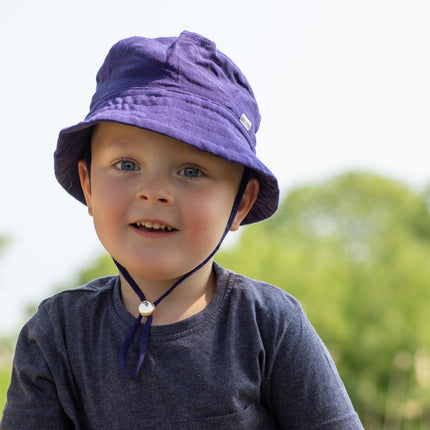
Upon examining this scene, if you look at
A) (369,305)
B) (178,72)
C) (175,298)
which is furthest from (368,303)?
(178,72)

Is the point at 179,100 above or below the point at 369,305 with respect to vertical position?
above

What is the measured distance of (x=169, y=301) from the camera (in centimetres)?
203

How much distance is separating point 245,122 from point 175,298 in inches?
23.4

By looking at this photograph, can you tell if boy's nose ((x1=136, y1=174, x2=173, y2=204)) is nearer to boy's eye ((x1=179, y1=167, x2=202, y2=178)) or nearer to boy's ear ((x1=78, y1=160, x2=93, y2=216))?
boy's eye ((x1=179, y1=167, x2=202, y2=178))

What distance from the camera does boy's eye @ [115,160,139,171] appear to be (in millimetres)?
1876

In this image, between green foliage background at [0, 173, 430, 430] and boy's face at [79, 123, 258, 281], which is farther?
green foliage background at [0, 173, 430, 430]

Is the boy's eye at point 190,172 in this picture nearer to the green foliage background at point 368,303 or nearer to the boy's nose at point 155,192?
the boy's nose at point 155,192

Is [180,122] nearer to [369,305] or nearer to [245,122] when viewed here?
[245,122]

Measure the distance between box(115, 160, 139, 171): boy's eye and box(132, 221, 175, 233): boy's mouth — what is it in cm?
16

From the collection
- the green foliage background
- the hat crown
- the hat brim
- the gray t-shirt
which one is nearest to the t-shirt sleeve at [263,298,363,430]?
the gray t-shirt

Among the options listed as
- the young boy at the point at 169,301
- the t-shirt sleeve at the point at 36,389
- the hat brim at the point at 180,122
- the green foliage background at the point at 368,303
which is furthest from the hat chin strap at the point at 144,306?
the green foliage background at the point at 368,303

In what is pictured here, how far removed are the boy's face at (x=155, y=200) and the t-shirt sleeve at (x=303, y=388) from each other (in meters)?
0.39

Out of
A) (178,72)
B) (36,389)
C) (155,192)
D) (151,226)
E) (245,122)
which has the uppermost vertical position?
(178,72)

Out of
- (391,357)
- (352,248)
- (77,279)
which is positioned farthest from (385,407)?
(77,279)
